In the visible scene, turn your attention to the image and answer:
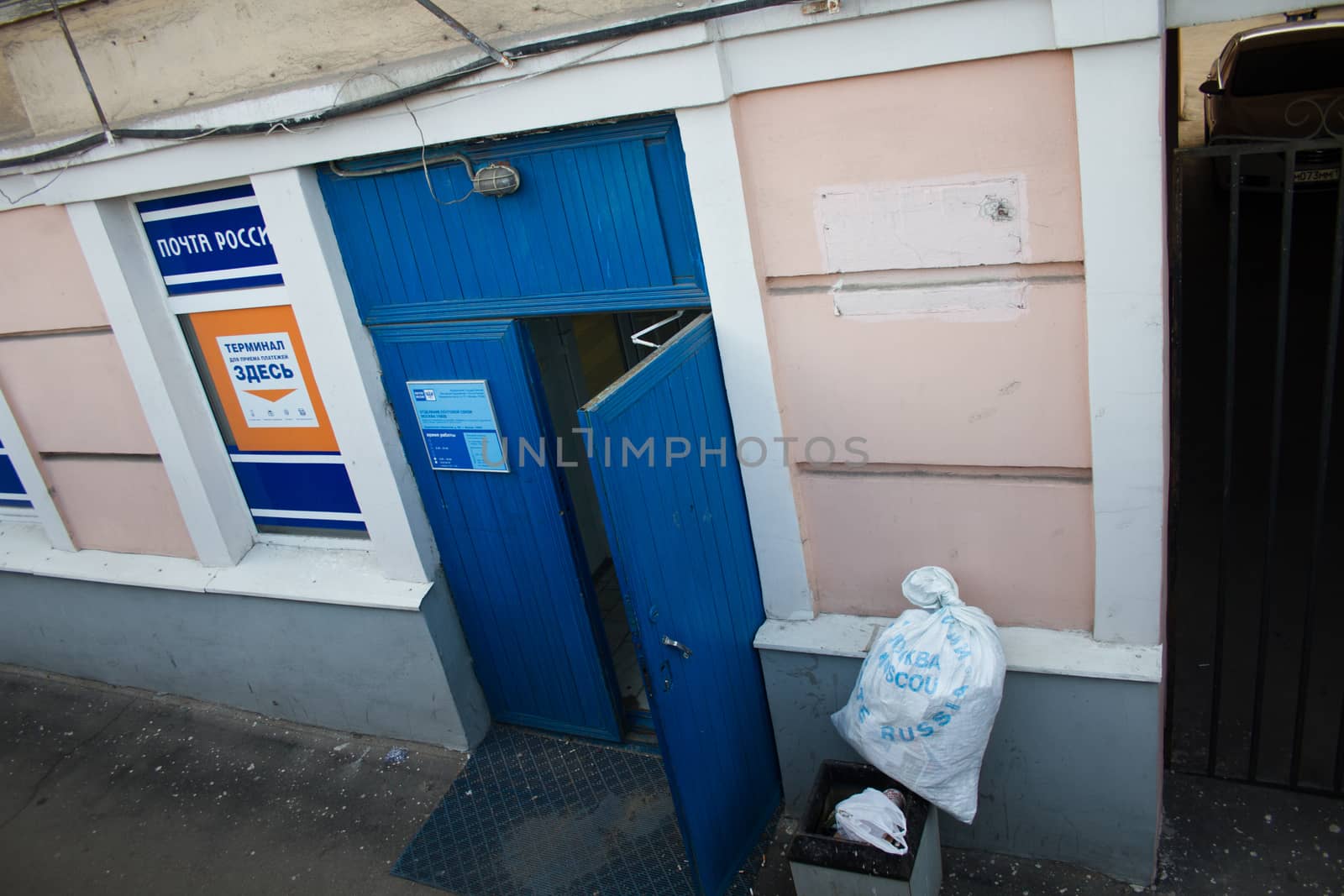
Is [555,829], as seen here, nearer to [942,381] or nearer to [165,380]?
[942,381]

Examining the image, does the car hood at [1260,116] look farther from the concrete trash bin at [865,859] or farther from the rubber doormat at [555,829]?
the rubber doormat at [555,829]

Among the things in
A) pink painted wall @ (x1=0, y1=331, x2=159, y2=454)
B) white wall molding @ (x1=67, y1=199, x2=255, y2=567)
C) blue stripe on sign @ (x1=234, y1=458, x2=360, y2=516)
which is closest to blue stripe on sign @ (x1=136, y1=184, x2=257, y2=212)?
white wall molding @ (x1=67, y1=199, x2=255, y2=567)

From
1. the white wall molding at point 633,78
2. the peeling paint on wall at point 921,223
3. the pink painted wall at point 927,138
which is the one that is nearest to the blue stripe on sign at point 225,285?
the white wall molding at point 633,78

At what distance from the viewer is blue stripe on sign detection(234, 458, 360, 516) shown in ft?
15.8

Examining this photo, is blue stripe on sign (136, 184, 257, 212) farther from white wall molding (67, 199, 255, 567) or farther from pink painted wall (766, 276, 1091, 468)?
pink painted wall (766, 276, 1091, 468)

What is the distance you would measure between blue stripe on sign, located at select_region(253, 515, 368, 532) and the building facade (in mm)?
17

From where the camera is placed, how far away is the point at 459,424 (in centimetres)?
428

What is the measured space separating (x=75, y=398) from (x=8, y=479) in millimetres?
1215

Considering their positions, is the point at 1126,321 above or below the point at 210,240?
below

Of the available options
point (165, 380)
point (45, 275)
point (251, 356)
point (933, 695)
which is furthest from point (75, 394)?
point (933, 695)

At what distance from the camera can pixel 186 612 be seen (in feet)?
17.4

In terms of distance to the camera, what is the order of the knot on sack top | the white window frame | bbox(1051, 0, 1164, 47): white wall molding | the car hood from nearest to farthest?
bbox(1051, 0, 1164, 47): white wall molding < the knot on sack top < the white window frame < the car hood

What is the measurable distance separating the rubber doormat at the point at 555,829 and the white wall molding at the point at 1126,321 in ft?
6.20

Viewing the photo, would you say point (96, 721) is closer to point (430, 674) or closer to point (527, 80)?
point (430, 674)
